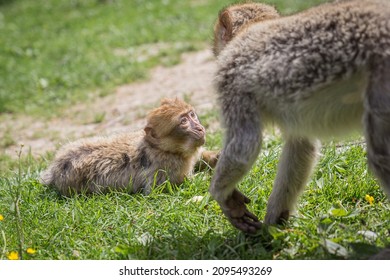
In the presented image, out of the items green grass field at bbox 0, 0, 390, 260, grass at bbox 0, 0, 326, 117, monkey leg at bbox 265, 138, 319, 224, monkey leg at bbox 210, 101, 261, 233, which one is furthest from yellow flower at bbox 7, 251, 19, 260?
grass at bbox 0, 0, 326, 117

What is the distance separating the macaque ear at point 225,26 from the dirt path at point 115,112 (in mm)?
2621

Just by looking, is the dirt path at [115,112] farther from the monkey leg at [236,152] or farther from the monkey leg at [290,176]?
the monkey leg at [236,152]

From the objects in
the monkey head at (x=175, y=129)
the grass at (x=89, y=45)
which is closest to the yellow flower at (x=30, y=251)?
the monkey head at (x=175, y=129)

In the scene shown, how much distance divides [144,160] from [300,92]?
2.39 metres

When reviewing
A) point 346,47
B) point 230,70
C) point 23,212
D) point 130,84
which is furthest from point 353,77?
point 130,84

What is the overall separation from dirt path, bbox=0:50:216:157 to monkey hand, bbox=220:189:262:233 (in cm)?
376

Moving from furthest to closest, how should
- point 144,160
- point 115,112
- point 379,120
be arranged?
point 115,112 < point 144,160 < point 379,120

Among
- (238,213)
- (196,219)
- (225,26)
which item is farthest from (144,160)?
(238,213)

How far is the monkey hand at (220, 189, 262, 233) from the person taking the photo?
467 centimetres

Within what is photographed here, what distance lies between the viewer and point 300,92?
13.9ft

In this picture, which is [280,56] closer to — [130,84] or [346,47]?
[346,47]

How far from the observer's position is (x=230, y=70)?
15.2 ft

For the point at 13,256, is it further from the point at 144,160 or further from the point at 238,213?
the point at 144,160
